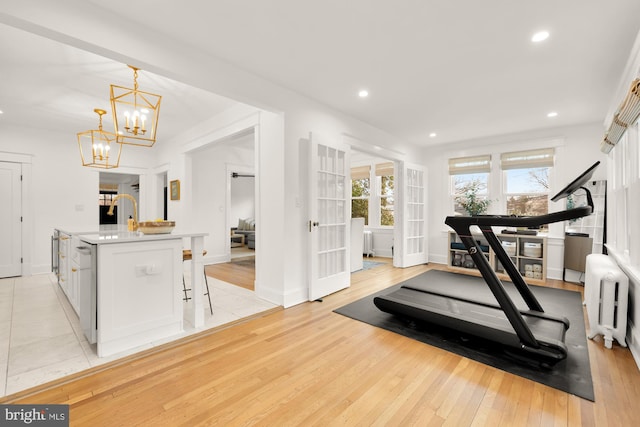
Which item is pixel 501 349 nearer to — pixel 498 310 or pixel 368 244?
pixel 498 310

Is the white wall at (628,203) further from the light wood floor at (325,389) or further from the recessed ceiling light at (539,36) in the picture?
the recessed ceiling light at (539,36)

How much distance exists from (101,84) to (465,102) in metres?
4.64

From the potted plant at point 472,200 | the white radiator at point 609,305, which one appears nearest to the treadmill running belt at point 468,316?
the white radiator at point 609,305

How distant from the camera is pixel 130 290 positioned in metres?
2.31

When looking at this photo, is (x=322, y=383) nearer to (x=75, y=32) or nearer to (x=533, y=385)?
(x=533, y=385)

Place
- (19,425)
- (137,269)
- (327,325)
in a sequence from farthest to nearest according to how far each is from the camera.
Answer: (327,325), (137,269), (19,425)

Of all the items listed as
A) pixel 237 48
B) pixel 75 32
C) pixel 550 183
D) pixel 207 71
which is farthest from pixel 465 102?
pixel 75 32

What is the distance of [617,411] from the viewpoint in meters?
1.66

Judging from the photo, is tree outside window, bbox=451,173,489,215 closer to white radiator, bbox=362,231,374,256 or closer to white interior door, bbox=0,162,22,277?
white radiator, bbox=362,231,374,256

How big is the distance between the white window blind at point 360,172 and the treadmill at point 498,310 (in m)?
4.54

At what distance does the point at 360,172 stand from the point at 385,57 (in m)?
4.76

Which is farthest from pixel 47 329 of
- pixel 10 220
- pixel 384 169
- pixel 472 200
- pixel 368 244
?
pixel 472 200

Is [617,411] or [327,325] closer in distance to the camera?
[617,411]

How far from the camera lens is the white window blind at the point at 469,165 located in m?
5.59
